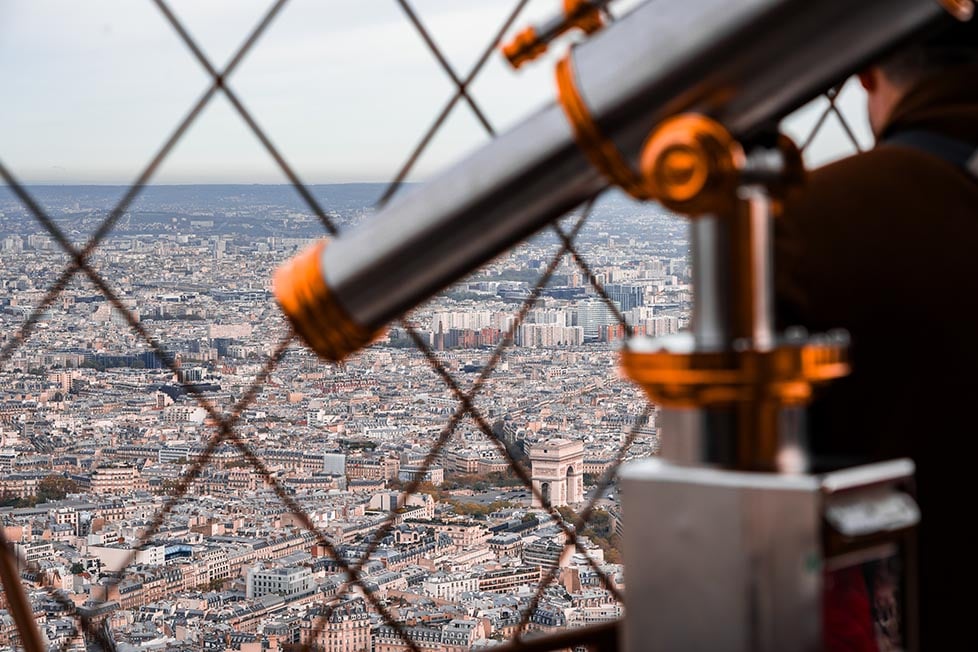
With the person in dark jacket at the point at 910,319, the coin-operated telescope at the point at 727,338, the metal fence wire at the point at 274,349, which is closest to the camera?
the coin-operated telescope at the point at 727,338

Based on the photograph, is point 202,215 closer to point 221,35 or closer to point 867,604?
point 221,35

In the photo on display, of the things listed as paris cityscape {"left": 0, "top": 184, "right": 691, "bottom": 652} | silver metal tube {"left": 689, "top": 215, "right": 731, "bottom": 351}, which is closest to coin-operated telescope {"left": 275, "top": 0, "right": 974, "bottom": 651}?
silver metal tube {"left": 689, "top": 215, "right": 731, "bottom": 351}

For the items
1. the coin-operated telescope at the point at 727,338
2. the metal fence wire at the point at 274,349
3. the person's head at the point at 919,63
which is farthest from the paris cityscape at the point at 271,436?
the coin-operated telescope at the point at 727,338

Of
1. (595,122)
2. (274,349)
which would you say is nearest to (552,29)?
(595,122)

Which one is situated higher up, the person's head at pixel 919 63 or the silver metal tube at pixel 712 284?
the person's head at pixel 919 63

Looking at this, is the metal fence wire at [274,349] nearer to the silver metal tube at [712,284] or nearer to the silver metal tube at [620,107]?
the silver metal tube at [620,107]

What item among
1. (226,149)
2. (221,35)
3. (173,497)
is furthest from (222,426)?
(221,35)

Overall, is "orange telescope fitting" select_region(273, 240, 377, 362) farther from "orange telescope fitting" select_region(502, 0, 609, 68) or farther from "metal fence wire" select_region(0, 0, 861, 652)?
"metal fence wire" select_region(0, 0, 861, 652)
